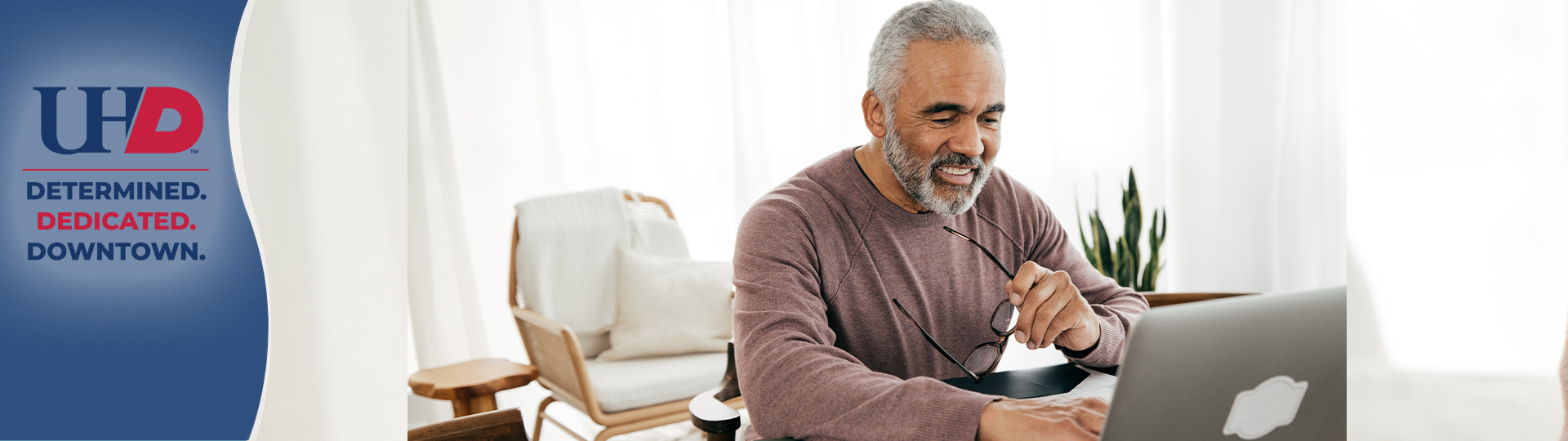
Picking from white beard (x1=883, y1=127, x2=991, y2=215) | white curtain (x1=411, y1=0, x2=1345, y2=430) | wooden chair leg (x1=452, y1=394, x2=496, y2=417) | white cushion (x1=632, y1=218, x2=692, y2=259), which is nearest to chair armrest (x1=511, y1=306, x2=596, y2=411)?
wooden chair leg (x1=452, y1=394, x2=496, y2=417)

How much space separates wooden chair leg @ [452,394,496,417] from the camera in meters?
2.37

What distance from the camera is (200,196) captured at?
888mm

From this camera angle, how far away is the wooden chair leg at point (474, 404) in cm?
237

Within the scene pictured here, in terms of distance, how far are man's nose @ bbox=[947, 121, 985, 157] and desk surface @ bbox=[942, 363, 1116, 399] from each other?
34 centimetres

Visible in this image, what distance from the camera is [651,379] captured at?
7.96 feet

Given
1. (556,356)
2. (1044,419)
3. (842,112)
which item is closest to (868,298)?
(1044,419)

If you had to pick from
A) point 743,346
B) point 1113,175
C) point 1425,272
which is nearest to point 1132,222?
point 1113,175

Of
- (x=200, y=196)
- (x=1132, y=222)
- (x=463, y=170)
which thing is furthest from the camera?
(x=463, y=170)

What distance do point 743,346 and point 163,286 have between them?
0.65 m

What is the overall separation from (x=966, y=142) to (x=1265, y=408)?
65 cm

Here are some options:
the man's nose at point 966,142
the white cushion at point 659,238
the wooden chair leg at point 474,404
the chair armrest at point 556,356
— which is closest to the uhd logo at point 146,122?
the man's nose at point 966,142

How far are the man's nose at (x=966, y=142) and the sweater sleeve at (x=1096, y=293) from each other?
0.96 ft

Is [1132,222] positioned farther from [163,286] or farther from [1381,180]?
[163,286]

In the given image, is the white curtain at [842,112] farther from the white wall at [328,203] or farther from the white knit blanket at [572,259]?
the white wall at [328,203]
